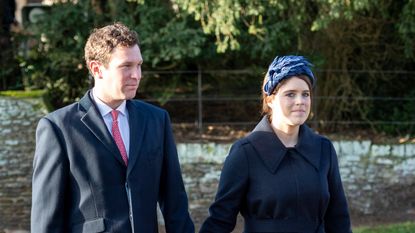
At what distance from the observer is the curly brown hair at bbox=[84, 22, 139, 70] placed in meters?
3.10

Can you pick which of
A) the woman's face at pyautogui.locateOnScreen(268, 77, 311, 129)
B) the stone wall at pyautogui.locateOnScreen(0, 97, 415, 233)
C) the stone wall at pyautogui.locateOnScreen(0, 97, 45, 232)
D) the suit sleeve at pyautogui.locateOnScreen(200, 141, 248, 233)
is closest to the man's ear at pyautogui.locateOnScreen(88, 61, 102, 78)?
the suit sleeve at pyautogui.locateOnScreen(200, 141, 248, 233)

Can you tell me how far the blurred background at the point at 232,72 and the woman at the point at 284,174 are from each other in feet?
15.9

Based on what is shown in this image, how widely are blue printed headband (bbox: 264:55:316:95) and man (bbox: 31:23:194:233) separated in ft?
2.17

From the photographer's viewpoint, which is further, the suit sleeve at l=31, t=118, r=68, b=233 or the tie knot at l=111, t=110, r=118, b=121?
the tie knot at l=111, t=110, r=118, b=121

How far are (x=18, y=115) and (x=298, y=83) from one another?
6.36 meters

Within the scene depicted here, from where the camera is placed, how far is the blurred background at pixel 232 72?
348 inches

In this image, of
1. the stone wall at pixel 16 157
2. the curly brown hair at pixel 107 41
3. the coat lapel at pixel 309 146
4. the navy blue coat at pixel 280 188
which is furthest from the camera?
the stone wall at pixel 16 157

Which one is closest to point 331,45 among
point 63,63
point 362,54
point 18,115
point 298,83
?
point 362,54

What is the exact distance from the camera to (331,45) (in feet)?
33.2

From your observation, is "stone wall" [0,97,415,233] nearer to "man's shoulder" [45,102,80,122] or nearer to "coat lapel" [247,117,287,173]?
"coat lapel" [247,117,287,173]

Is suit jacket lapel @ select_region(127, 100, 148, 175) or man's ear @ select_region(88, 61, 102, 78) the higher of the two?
man's ear @ select_region(88, 61, 102, 78)

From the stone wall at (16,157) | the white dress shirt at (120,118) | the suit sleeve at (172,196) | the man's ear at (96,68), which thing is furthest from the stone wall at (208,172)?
the man's ear at (96,68)

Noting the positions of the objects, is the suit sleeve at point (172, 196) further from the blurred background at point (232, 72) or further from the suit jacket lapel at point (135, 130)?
the blurred background at point (232, 72)

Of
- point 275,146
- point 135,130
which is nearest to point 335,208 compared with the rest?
→ point 275,146
